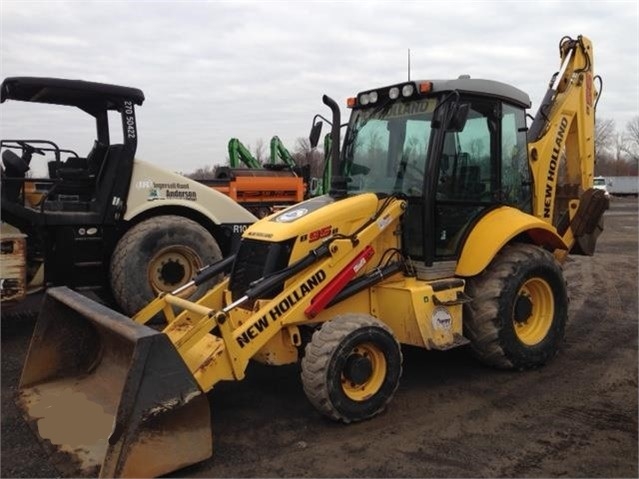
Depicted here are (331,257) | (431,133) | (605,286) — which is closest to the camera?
(331,257)

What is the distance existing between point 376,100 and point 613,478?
11.3 ft

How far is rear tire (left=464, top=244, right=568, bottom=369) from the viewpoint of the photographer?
509cm

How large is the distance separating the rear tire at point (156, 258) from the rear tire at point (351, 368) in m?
2.59

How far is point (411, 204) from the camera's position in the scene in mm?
5039

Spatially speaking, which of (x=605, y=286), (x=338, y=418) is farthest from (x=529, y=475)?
(x=605, y=286)

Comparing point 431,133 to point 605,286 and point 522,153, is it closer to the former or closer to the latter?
point 522,153

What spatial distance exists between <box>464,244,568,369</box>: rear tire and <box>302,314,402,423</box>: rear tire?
1059mm

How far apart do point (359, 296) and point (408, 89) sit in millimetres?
1770

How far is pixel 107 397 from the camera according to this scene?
4316 millimetres

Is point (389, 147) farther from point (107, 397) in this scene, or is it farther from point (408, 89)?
point (107, 397)

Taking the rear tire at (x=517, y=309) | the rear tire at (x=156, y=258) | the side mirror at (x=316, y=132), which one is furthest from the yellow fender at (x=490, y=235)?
the rear tire at (x=156, y=258)

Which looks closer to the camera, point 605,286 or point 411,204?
point 411,204

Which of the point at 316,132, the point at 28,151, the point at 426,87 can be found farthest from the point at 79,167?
the point at 426,87

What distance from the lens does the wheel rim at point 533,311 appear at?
542 centimetres
